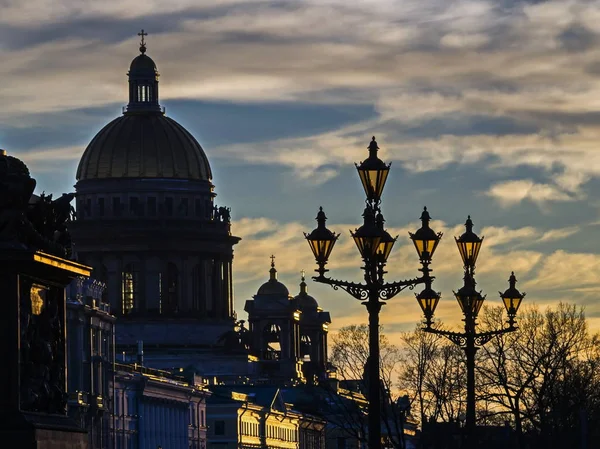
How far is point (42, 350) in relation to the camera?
76.1ft

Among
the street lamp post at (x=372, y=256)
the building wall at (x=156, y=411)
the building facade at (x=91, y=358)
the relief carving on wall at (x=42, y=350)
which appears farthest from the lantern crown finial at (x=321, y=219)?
the building wall at (x=156, y=411)

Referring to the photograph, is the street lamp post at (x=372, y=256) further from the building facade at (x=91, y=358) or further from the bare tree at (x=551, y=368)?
the building facade at (x=91, y=358)

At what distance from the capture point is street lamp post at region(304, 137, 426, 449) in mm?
35250

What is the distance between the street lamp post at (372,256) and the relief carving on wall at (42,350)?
458 inches

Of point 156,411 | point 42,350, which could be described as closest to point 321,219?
point 42,350

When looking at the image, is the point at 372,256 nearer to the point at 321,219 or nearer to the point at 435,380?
the point at 321,219

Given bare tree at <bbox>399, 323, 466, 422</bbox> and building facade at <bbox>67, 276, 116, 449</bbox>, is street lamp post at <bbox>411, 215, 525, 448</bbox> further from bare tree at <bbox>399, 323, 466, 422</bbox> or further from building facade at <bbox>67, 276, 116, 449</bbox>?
A: building facade at <bbox>67, 276, 116, 449</bbox>

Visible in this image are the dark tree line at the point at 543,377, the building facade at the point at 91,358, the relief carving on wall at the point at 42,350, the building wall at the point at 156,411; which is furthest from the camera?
the building wall at the point at 156,411

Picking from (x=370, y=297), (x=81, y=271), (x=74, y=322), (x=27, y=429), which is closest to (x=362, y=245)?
(x=370, y=297)

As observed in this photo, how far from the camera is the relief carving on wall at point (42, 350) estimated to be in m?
22.6

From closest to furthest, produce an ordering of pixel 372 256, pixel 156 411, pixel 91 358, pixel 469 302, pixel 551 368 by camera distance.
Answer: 1. pixel 372 256
2. pixel 469 302
3. pixel 551 368
4. pixel 91 358
5. pixel 156 411

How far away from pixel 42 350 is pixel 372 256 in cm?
1252

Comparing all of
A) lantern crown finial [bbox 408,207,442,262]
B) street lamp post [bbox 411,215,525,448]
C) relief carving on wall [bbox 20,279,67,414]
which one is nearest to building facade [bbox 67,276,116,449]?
street lamp post [bbox 411,215,525,448]

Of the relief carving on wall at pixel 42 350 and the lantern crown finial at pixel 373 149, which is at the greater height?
the lantern crown finial at pixel 373 149
